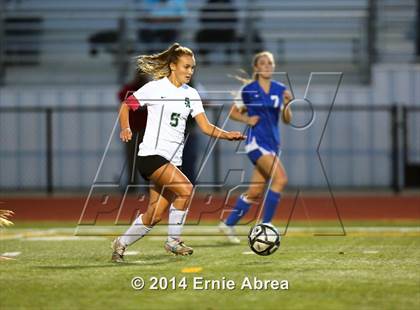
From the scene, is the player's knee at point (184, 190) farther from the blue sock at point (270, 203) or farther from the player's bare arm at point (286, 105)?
the player's bare arm at point (286, 105)

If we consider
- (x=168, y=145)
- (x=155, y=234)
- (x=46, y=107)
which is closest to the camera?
(x=168, y=145)

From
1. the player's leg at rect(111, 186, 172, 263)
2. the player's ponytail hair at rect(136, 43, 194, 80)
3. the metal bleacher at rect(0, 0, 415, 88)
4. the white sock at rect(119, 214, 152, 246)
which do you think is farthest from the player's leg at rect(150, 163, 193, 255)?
the metal bleacher at rect(0, 0, 415, 88)

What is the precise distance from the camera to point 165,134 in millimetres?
9352

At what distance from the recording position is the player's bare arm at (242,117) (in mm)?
11623

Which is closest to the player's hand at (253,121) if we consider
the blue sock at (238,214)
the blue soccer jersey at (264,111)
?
the blue soccer jersey at (264,111)

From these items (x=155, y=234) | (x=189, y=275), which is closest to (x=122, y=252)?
(x=189, y=275)

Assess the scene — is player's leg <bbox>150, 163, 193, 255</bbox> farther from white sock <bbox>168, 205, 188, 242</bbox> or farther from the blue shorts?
the blue shorts

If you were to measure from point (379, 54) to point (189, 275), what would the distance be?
1288 centimetres

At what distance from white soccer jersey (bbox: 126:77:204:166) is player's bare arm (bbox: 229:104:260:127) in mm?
2168

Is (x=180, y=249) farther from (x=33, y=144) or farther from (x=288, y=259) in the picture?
(x=33, y=144)

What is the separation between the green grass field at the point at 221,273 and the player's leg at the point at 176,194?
0.51 ft

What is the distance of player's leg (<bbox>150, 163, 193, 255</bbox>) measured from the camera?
9227 mm

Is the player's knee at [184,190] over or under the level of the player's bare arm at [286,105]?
under

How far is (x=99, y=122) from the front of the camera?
2019cm
